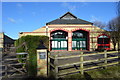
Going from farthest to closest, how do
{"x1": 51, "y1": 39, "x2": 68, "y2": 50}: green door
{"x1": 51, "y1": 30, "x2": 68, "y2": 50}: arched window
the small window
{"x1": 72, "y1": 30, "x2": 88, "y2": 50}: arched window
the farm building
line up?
{"x1": 72, "y1": 30, "x2": 88, "y2": 50}: arched window, {"x1": 51, "y1": 39, "x2": 68, "y2": 50}: green door, {"x1": 51, "y1": 30, "x2": 68, "y2": 50}: arched window, the farm building, the small window

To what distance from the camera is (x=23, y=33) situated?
20.7 m

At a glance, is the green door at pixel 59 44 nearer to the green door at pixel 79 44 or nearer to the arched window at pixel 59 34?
the arched window at pixel 59 34

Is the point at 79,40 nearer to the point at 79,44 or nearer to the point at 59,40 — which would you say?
the point at 79,44

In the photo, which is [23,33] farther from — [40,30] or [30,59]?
[30,59]

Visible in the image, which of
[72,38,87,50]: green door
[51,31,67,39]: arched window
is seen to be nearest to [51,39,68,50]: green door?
[51,31,67,39]: arched window

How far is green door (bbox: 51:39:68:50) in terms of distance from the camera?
856 inches

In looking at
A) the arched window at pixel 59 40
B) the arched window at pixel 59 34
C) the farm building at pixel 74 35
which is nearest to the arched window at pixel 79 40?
the farm building at pixel 74 35

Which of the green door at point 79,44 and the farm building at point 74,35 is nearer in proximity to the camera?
the farm building at point 74,35

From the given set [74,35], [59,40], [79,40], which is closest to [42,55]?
[59,40]

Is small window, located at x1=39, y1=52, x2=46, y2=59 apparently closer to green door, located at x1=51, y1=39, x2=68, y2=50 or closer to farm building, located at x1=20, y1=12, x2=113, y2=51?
farm building, located at x1=20, y1=12, x2=113, y2=51

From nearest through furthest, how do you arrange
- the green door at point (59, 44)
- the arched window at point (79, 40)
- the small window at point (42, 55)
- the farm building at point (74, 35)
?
the small window at point (42, 55), the farm building at point (74, 35), the green door at point (59, 44), the arched window at point (79, 40)

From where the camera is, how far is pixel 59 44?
21.9 metres

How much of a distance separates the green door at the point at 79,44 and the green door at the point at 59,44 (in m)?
2.06

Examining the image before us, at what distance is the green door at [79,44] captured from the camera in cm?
2189
